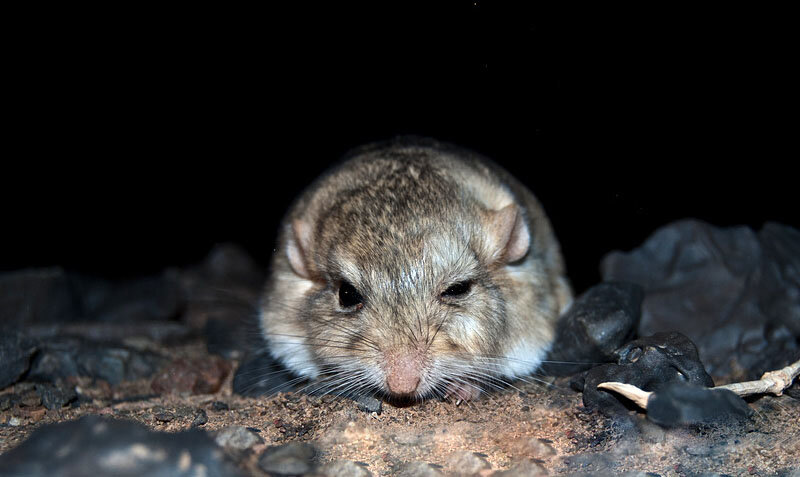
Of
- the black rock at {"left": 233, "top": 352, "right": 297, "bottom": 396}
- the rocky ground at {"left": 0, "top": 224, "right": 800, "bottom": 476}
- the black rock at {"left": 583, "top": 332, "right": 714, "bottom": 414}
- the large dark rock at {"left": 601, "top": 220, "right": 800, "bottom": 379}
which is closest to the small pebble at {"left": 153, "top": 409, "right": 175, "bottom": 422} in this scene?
the rocky ground at {"left": 0, "top": 224, "right": 800, "bottom": 476}

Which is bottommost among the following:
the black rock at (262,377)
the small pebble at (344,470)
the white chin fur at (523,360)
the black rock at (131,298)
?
the black rock at (131,298)

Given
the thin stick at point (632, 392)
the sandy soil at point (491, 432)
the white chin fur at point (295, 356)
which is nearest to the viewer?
the sandy soil at point (491, 432)

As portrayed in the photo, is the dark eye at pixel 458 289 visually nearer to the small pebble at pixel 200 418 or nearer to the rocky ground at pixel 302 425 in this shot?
the rocky ground at pixel 302 425

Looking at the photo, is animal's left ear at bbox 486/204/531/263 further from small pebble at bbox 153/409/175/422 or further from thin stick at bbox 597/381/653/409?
small pebble at bbox 153/409/175/422

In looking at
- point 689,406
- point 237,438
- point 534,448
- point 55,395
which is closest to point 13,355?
point 55,395

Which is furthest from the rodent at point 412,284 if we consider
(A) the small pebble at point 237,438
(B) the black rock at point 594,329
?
(A) the small pebble at point 237,438

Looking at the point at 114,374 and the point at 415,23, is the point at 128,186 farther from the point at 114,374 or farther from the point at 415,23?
the point at 415,23

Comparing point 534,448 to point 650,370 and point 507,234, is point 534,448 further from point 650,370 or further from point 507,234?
point 507,234
